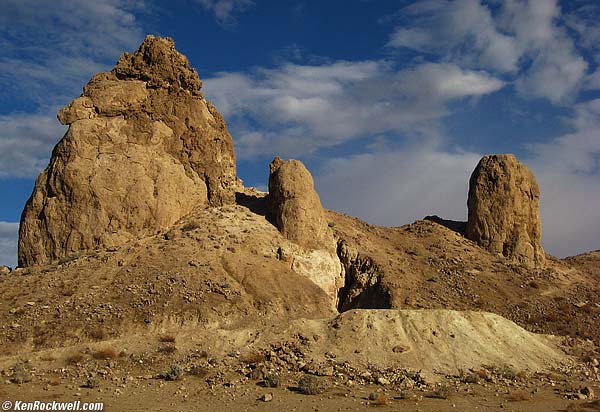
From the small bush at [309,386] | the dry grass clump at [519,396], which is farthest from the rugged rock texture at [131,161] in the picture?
the dry grass clump at [519,396]

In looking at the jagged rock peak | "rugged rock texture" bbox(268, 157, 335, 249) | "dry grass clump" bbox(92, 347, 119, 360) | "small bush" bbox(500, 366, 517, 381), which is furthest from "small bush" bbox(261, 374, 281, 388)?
the jagged rock peak

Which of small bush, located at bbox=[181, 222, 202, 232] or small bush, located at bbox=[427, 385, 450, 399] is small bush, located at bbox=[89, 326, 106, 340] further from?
small bush, located at bbox=[427, 385, 450, 399]

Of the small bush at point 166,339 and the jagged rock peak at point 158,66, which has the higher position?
the jagged rock peak at point 158,66

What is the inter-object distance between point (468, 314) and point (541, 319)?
753 cm

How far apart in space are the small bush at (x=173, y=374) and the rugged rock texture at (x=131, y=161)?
1041cm

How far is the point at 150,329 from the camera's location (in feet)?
80.1

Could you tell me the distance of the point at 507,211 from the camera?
3819 centimetres

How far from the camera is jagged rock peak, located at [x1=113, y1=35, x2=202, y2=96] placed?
3488 centimetres

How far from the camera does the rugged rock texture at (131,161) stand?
29875 millimetres

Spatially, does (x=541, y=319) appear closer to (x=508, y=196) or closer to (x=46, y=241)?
(x=508, y=196)

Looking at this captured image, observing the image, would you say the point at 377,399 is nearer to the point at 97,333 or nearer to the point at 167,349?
the point at 167,349

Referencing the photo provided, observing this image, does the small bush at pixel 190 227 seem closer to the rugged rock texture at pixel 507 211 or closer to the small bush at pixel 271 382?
the small bush at pixel 271 382

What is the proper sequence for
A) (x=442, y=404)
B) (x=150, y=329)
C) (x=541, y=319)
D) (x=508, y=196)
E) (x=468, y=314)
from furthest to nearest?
(x=508, y=196), (x=541, y=319), (x=468, y=314), (x=150, y=329), (x=442, y=404)

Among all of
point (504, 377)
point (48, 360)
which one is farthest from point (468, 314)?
point (48, 360)
